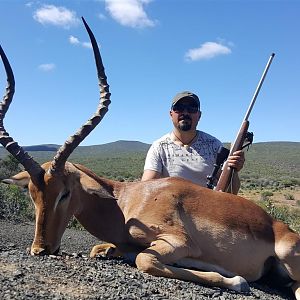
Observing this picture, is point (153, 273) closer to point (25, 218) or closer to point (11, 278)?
point (11, 278)

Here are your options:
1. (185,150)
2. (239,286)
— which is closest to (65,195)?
(239,286)

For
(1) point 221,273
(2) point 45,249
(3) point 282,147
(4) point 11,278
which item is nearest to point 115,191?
(2) point 45,249

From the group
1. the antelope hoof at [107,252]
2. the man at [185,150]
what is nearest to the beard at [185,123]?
the man at [185,150]

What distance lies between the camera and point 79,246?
44.9ft

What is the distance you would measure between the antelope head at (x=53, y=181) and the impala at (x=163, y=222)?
13 millimetres

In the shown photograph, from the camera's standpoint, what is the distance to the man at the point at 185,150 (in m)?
9.81

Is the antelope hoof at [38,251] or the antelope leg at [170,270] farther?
the antelope hoof at [38,251]

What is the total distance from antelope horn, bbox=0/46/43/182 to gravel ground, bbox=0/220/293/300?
1.16 meters

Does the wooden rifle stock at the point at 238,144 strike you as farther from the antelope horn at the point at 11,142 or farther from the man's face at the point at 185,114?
the antelope horn at the point at 11,142

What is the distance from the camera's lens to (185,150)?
9.95m

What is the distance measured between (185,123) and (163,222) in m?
3.61

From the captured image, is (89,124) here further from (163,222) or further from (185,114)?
(185,114)

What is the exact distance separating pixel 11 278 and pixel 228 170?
16.1 ft

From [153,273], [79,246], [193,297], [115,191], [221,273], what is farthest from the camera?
[79,246]
